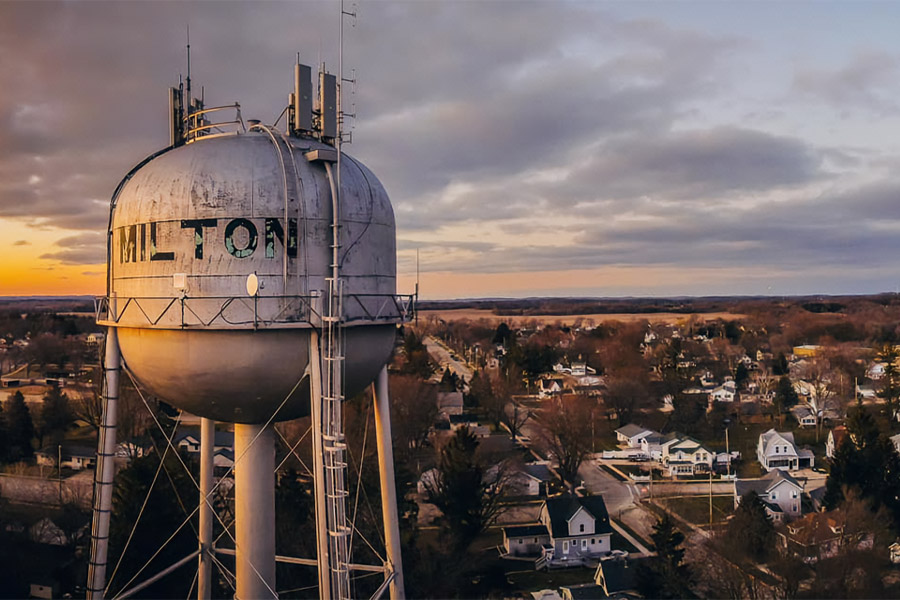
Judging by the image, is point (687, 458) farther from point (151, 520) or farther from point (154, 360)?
point (154, 360)

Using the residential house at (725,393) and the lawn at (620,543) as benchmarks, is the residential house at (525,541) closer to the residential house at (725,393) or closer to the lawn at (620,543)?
the lawn at (620,543)

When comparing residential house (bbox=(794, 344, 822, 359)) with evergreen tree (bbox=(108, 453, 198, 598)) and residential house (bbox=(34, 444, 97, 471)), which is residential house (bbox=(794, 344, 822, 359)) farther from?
evergreen tree (bbox=(108, 453, 198, 598))

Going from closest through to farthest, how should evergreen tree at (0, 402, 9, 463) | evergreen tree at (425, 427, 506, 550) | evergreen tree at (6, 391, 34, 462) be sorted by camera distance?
evergreen tree at (425, 427, 506, 550)
evergreen tree at (0, 402, 9, 463)
evergreen tree at (6, 391, 34, 462)

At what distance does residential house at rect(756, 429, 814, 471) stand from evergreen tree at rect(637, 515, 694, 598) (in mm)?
20241

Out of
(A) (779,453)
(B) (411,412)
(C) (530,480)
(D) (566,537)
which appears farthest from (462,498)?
(A) (779,453)

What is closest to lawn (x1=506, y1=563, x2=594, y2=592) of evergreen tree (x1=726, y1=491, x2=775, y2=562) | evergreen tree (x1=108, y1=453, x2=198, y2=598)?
evergreen tree (x1=726, y1=491, x2=775, y2=562)

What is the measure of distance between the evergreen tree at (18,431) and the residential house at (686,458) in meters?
36.5

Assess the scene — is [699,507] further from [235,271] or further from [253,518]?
[235,271]

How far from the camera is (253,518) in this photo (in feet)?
38.1

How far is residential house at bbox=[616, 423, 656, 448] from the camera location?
46000 millimetres

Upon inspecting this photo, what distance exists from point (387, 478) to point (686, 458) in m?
35.0

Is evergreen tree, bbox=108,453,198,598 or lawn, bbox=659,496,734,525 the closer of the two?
evergreen tree, bbox=108,453,198,598

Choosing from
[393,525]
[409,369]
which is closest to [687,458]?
[409,369]

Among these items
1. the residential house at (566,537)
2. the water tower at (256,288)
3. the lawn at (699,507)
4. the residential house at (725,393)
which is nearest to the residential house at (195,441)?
the residential house at (566,537)
